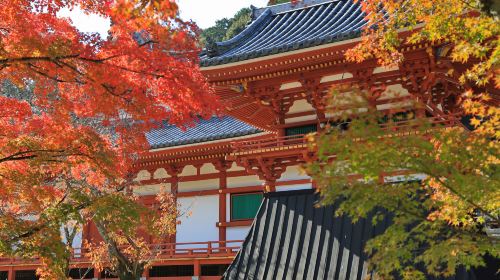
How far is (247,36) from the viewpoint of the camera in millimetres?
16984

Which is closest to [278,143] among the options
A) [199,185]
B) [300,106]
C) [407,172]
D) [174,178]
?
[300,106]

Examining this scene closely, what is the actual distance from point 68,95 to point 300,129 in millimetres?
6634

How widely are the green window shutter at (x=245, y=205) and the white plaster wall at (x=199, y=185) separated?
0.91 m

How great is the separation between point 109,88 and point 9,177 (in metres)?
2.18

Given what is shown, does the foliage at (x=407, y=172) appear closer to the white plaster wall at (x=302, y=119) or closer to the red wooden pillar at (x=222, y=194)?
the white plaster wall at (x=302, y=119)

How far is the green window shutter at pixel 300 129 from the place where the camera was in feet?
47.9

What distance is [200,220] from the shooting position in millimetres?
19609

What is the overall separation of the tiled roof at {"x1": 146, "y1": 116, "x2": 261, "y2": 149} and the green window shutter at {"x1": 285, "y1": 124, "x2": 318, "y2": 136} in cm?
374

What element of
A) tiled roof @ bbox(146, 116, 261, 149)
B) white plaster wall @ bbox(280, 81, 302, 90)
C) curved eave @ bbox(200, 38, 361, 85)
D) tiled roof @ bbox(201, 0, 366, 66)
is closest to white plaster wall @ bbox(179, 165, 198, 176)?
tiled roof @ bbox(146, 116, 261, 149)

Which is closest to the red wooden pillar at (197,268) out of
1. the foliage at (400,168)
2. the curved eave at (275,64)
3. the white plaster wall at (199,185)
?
the white plaster wall at (199,185)

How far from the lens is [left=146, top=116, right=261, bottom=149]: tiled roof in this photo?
18.4 m

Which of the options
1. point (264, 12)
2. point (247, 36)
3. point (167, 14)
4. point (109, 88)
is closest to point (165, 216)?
point (247, 36)

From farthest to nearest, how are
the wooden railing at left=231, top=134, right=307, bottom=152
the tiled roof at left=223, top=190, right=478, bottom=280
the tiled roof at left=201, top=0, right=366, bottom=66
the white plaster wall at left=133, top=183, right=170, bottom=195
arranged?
the white plaster wall at left=133, top=183, right=170, bottom=195 → the wooden railing at left=231, top=134, right=307, bottom=152 → the tiled roof at left=201, top=0, right=366, bottom=66 → the tiled roof at left=223, top=190, right=478, bottom=280

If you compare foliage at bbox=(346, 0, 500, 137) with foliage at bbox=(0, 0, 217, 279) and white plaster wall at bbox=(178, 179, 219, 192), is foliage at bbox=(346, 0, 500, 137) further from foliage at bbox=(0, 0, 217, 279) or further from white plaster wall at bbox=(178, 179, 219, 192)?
white plaster wall at bbox=(178, 179, 219, 192)
